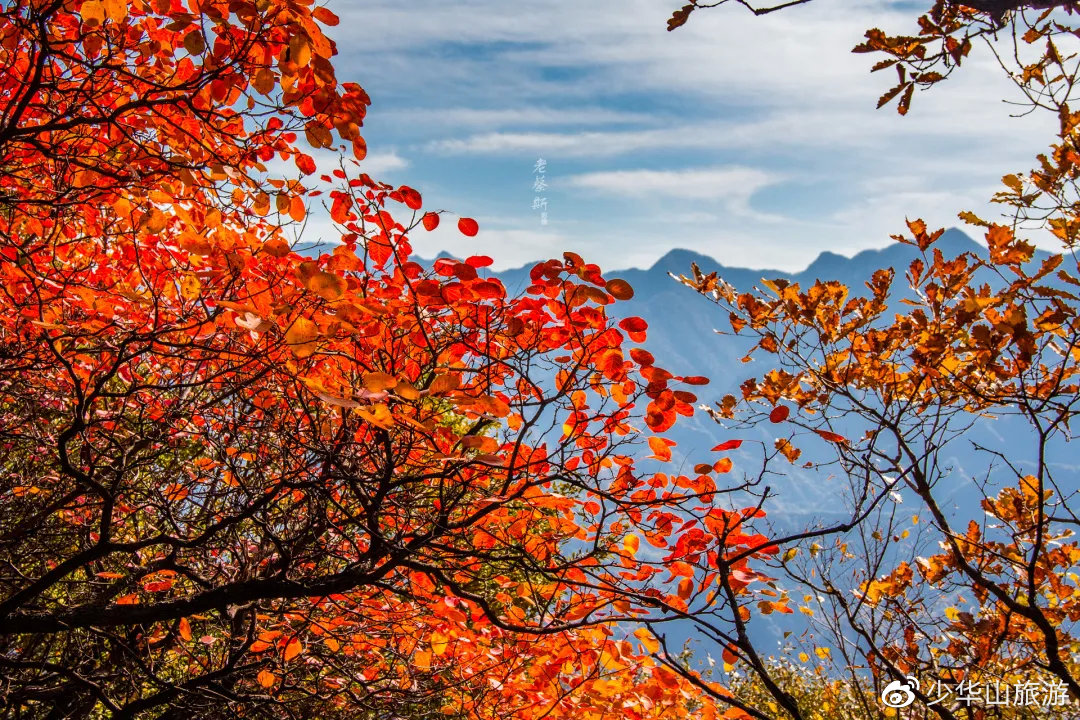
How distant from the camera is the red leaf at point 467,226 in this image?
3521 mm

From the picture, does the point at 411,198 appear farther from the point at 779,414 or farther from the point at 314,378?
the point at 779,414

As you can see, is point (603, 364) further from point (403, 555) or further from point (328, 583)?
point (328, 583)

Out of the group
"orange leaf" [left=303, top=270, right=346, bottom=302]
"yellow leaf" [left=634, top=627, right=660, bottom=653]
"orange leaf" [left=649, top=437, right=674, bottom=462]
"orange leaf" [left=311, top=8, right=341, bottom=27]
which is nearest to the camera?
"orange leaf" [left=303, top=270, right=346, bottom=302]

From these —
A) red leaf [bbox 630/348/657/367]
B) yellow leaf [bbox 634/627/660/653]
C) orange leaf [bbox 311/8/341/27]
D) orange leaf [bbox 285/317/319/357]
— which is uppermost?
orange leaf [bbox 311/8/341/27]

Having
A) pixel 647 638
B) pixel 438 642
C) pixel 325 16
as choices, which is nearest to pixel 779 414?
pixel 647 638

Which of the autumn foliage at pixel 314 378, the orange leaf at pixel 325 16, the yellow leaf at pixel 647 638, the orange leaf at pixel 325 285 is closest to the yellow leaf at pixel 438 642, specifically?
the autumn foliage at pixel 314 378

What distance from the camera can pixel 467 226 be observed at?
3.55 metres

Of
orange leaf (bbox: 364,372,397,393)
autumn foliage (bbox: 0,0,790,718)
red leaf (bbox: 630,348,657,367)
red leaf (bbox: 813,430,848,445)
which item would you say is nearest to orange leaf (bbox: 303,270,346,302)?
autumn foliage (bbox: 0,0,790,718)

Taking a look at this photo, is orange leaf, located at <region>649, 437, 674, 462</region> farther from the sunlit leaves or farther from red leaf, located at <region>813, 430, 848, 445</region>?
the sunlit leaves

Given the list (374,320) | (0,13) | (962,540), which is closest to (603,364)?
(374,320)

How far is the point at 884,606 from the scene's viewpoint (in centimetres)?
497

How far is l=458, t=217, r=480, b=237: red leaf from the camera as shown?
11.6ft

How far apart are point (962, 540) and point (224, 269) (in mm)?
4473

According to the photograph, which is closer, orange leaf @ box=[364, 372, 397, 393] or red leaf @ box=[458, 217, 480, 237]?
orange leaf @ box=[364, 372, 397, 393]
